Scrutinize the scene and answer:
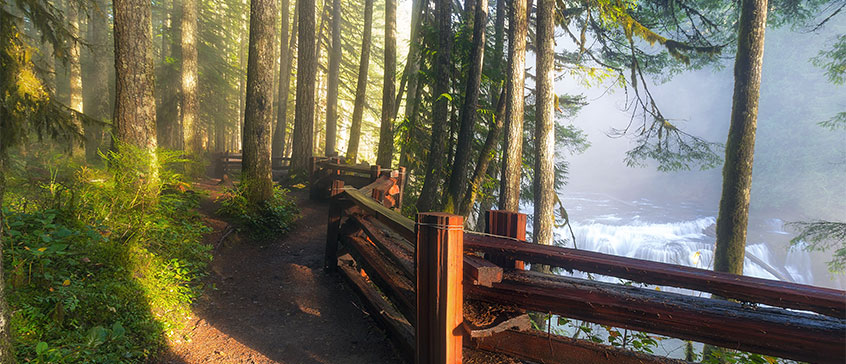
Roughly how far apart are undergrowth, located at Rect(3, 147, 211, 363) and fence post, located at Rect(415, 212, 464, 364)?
2.99 meters

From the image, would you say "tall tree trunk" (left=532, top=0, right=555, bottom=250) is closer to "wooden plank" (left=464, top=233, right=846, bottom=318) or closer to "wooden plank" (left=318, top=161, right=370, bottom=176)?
"wooden plank" (left=318, top=161, right=370, bottom=176)

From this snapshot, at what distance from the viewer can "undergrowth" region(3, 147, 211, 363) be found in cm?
347

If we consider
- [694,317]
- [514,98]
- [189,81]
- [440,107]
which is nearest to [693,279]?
[694,317]

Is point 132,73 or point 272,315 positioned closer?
point 272,315

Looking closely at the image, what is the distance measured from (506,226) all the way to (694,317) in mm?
1606

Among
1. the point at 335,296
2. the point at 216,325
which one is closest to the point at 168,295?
the point at 216,325

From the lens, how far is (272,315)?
527 cm

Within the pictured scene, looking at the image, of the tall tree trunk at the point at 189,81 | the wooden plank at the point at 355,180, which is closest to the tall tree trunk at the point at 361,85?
the wooden plank at the point at 355,180

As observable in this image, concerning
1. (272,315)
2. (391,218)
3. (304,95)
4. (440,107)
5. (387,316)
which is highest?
(304,95)

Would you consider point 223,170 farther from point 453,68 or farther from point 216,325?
point 216,325

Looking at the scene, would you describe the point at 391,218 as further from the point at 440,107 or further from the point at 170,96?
the point at 170,96

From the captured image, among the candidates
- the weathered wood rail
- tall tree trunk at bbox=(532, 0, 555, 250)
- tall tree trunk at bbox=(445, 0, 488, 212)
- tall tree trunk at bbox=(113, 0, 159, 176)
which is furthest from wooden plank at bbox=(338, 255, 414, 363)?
tall tree trunk at bbox=(532, 0, 555, 250)

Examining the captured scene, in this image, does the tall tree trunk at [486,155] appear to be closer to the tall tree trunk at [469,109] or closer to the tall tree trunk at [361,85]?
the tall tree trunk at [469,109]

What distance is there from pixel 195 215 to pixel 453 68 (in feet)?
27.8
